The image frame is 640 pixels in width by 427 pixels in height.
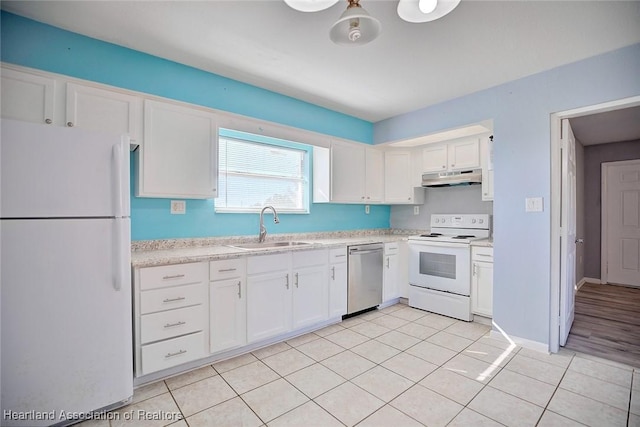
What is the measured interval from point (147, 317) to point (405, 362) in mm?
1973

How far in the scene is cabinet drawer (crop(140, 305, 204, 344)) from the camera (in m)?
2.08

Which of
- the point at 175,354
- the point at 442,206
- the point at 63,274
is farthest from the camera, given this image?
the point at 442,206

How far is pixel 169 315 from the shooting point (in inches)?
85.3

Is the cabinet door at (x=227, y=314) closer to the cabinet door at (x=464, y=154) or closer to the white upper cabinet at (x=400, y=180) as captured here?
the white upper cabinet at (x=400, y=180)

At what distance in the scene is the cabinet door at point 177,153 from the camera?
2.38 meters

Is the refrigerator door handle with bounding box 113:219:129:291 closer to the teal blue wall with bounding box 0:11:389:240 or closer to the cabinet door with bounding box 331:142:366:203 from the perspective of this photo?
the teal blue wall with bounding box 0:11:389:240

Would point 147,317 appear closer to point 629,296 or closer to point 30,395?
point 30,395

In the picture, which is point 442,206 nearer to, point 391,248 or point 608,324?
point 391,248

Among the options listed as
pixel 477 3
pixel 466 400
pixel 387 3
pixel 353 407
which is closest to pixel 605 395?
pixel 466 400

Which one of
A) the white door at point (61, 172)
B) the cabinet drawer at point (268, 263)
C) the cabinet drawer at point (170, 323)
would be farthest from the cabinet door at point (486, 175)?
the white door at point (61, 172)

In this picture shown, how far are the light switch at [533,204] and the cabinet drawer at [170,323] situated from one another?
296 centimetres

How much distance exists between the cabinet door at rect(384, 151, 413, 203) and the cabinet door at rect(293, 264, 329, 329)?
1.71 m

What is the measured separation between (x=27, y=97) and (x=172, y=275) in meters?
1.45

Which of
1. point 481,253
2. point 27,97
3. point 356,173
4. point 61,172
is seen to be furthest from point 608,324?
point 27,97
